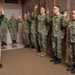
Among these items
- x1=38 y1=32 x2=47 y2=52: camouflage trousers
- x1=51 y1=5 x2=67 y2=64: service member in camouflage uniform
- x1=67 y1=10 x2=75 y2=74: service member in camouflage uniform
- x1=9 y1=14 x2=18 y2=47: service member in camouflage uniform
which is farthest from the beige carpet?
x1=9 y1=14 x2=18 y2=47: service member in camouflage uniform

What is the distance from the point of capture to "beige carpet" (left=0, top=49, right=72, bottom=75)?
347 cm

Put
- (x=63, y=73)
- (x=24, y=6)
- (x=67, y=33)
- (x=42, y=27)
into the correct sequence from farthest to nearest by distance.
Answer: (x=24, y=6)
(x=42, y=27)
(x=67, y=33)
(x=63, y=73)

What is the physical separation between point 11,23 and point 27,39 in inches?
41.0

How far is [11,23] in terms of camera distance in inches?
247

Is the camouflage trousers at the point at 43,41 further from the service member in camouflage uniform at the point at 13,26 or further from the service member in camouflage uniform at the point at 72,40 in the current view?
the service member in camouflage uniform at the point at 13,26

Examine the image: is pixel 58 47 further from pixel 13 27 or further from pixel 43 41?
pixel 13 27

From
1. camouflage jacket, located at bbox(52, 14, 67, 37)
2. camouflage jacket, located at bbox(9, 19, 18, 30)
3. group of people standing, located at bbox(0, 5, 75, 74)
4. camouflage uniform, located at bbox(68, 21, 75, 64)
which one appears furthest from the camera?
camouflage jacket, located at bbox(9, 19, 18, 30)

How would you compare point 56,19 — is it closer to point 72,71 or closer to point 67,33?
point 67,33

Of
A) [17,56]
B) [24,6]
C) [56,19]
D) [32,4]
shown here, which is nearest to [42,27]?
[56,19]

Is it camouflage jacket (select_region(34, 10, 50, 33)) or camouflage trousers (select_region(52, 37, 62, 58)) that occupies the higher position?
camouflage jacket (select_region(34, 10, 50, 33))

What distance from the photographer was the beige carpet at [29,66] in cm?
347

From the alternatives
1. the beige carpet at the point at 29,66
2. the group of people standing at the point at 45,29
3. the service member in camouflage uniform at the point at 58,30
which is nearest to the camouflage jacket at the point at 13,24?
the group of people standing at the point at 45,29

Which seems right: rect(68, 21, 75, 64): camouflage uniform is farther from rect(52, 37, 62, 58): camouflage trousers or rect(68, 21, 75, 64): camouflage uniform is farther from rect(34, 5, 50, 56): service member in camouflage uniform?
rect(34, 5, 50, 56): service member in camouflage uniform

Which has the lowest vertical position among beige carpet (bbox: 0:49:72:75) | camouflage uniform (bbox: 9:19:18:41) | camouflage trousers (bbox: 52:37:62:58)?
beige carpet (bbox: 0:49:72:75)
